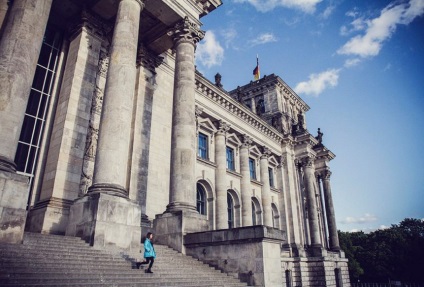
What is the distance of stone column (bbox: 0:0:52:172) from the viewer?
905cm

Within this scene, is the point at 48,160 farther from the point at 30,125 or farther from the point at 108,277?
the point at 108,277

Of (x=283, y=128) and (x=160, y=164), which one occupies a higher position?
(x=283, y=128)

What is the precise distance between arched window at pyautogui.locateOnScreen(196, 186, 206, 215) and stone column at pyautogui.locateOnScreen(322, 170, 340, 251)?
19.8 meters

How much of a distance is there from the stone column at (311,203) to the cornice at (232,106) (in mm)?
4375

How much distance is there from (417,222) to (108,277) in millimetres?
95325

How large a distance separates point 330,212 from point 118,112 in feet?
107

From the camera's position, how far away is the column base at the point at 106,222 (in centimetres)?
983

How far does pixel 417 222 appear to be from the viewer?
81.1 meters

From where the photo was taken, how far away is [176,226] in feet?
43.0

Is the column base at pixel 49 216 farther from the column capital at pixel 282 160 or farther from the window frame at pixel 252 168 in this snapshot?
the column capital at pixel 282 160

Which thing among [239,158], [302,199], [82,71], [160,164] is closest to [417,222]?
[302,199]

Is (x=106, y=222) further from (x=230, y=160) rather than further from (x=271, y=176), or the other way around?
(x=271, y=176)

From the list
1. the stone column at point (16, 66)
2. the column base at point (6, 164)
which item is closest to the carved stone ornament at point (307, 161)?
the stone column at point (16, 66)

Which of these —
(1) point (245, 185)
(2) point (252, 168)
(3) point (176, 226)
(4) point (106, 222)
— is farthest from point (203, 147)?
(4) point (106, 222)
